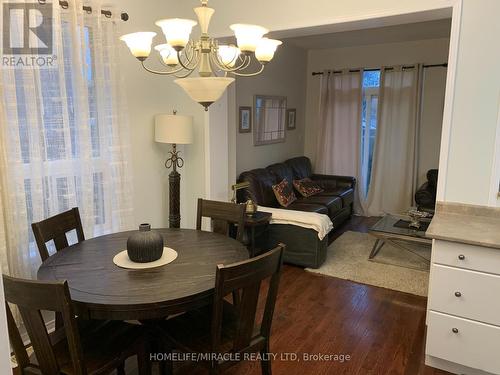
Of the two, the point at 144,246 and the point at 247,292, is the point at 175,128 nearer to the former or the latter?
the point at 144,246

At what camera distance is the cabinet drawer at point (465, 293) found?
208 centimetres

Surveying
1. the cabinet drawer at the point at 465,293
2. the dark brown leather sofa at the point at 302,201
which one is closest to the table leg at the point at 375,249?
the dark brown leather sofa at the point at 302,201

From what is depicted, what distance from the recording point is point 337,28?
2932 mm

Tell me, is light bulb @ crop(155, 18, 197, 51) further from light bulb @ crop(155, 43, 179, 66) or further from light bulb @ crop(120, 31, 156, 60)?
light bulb @ crop(155, 43, 179, 66)

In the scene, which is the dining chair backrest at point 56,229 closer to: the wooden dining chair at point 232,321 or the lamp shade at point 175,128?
the wooden dining chair at point 232,321

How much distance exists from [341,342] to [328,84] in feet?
15.1

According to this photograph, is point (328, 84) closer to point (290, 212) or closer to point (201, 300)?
point (290, 212)

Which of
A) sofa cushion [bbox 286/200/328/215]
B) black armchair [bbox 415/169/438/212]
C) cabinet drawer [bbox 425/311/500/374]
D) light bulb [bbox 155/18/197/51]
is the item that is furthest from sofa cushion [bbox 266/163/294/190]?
light bulb [bbox 155/18/197/51]

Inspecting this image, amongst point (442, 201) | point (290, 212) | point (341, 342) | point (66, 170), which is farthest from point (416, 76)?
point (66, 170)

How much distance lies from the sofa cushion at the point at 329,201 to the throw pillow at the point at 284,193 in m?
0.18

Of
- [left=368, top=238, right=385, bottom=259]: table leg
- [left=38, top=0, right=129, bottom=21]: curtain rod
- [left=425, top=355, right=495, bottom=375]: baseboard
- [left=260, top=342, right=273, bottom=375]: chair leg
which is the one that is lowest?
[left=425, top=355, right=495, bottom=375]: baseboard

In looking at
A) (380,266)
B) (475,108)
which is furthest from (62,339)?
(380,266)

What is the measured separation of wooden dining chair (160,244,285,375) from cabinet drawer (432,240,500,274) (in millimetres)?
1000

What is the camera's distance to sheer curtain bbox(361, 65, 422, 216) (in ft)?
18.6
